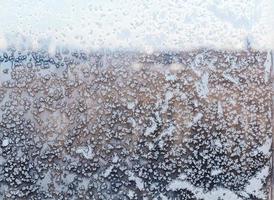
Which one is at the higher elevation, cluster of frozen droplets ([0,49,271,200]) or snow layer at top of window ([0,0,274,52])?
snow layer at top of window ([0,0,274,52])

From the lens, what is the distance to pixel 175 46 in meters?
0.80

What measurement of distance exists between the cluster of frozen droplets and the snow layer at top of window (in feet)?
0.15

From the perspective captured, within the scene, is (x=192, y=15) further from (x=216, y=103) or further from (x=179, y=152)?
(x=179, y=152)

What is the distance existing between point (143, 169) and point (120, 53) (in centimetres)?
28

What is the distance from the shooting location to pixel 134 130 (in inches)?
31.0

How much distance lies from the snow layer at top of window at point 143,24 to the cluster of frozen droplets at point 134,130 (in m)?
0.05

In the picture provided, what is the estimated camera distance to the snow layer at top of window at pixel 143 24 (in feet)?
2.61

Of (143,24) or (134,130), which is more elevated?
(143,24)

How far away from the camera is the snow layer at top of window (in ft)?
2.61

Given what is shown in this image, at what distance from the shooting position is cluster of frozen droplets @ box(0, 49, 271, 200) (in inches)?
30.7

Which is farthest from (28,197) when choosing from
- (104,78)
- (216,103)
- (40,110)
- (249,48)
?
(249,48)

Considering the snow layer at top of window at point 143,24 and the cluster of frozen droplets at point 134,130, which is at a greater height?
the snow layer at top of window at point 143,24

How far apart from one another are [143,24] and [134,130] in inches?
10.2

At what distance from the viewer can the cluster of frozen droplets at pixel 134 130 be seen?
78 centimetres
